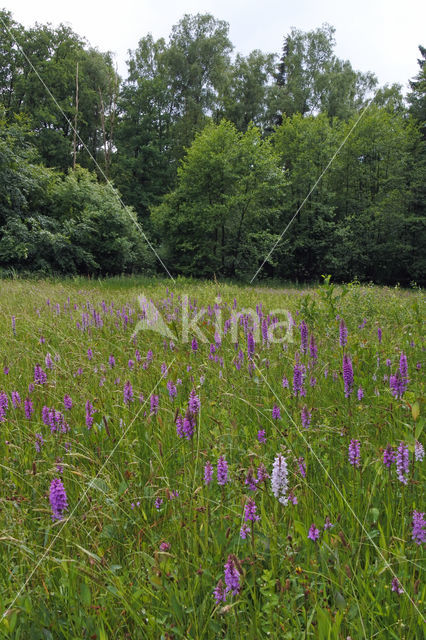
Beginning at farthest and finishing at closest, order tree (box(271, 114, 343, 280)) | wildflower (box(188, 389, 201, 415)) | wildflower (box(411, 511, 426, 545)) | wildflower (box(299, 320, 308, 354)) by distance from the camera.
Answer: tree (box(271, 114, 343, 280)) < wildflower (box(299, 320, 308, 354)) < wildflower (box(188, 389, 201, 415)) < wildflower (box(411, 511, 426, 545))

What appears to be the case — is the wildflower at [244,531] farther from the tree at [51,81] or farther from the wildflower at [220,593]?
the tree at [51,81]

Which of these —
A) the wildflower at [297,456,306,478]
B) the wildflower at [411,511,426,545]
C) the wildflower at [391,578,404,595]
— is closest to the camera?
the wildflower at [391,578,404,595]

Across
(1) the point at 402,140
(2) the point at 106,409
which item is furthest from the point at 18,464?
(1) the point at 402,140

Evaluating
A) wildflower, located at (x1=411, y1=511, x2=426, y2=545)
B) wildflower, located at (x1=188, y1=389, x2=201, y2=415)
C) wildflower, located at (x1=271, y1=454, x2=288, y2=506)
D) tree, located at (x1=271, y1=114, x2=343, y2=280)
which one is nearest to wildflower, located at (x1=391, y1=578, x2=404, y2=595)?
wildflower, located at (x1=411, y1=511, x2=426, y2=545)

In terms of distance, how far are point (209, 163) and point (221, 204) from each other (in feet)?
7.63

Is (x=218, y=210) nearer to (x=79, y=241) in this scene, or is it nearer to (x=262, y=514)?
(x=79, y=241)

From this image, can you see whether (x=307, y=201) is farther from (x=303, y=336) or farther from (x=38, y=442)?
(x=38, y=442)

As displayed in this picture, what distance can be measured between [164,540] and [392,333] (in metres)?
3.97

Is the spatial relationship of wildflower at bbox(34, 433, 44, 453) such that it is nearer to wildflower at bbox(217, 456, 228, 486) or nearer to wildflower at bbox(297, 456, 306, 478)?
wildflower at bbox(217, 456, 228, 486)

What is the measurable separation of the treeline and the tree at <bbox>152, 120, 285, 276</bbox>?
9cm

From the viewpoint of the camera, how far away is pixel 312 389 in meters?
2.91

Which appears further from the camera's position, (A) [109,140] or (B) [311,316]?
(A) [109,140]

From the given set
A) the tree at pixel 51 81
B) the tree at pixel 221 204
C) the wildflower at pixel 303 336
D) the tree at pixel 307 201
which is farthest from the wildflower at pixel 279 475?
the tree at pixel 51 81

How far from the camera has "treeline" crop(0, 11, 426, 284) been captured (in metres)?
19.3
